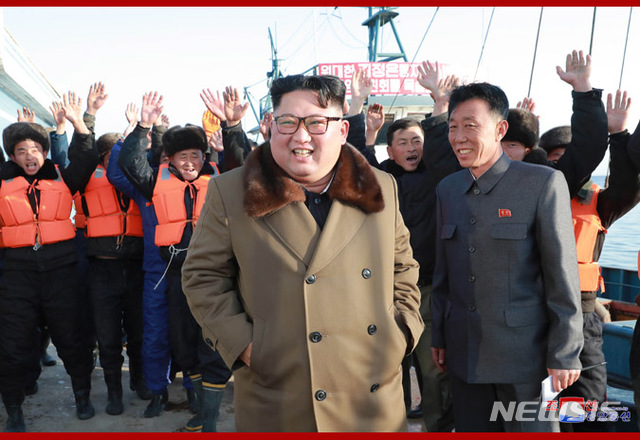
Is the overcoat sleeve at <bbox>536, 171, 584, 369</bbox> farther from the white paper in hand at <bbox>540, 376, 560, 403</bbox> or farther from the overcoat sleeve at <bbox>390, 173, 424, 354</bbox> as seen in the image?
the overcoat sleeve at <bbox>390, 173, 424, 354</bbox>

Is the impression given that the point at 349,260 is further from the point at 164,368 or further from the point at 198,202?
the point at 164,368

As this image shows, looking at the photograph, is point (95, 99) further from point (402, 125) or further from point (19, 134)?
point (402, 125)

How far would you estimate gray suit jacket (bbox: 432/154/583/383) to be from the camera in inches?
87.7

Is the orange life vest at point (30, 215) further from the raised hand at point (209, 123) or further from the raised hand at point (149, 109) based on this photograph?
the raised hand at point (209, 123)

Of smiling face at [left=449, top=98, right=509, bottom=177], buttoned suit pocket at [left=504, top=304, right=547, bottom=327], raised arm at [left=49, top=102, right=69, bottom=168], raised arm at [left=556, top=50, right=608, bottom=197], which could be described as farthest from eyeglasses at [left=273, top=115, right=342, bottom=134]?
raised arm at [left=49, top=102, right=69, bottom=168]

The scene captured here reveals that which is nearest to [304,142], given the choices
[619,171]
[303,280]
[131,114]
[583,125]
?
[303,280]

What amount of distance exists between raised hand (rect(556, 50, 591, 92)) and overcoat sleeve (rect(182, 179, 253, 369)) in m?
2.02

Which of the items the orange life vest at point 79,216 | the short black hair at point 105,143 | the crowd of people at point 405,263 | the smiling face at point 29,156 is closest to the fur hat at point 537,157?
the crowd of people at point 405,263

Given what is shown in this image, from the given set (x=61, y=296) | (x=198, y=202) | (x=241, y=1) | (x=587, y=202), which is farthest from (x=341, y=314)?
(x=61, y=296)

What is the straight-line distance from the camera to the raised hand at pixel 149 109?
3994 millimetres

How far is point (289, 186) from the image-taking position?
2014 mm

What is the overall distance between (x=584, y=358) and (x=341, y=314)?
165 centimetres

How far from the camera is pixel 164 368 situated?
13.8 feet

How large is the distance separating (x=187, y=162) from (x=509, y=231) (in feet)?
8.85
